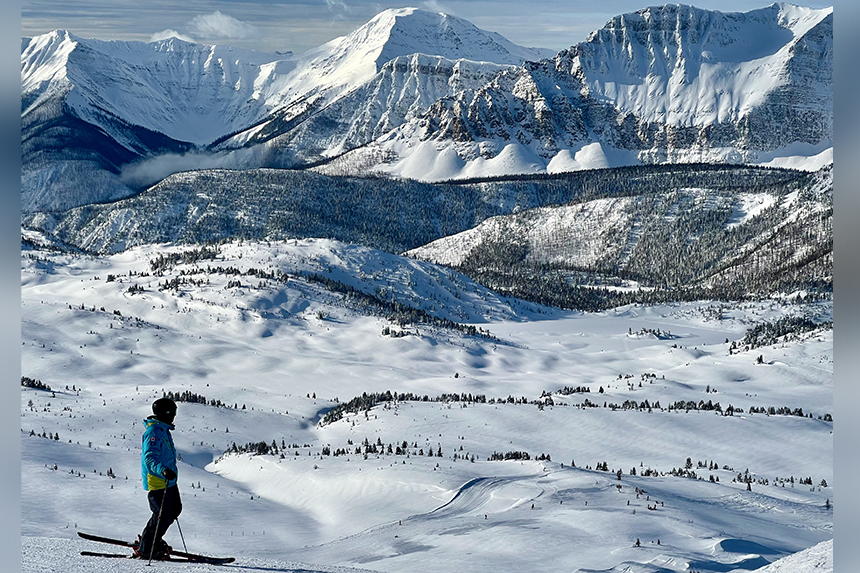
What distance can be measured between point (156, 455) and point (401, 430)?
3903 centimetres

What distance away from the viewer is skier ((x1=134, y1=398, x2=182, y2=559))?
603 inches

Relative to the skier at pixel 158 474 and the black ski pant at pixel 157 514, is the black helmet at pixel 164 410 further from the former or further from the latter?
the black ski pant at pixel 157 514

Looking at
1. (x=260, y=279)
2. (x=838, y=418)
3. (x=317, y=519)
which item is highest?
(x=260, y=279)

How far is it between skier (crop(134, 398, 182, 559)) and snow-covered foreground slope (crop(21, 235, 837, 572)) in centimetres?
50

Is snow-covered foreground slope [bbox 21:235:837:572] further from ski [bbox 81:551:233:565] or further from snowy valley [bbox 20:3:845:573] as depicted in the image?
ski [bbox 81:551:233:565]

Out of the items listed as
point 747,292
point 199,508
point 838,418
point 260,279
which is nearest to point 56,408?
point 199,508

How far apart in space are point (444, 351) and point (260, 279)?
32.7 meters

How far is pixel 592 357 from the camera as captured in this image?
99.0 meters

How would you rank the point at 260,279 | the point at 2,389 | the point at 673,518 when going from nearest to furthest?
the point at 2,389 → the point at 673,518 → the point at 260,279

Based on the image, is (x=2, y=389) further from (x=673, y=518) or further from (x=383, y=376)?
(x=383, y=376)

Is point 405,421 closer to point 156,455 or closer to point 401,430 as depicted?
point 401,430

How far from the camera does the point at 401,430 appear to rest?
177 feet

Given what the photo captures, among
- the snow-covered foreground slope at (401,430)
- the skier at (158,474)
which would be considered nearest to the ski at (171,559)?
the skier at (158,474)

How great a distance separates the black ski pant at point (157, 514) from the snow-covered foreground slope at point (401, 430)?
42 cm
